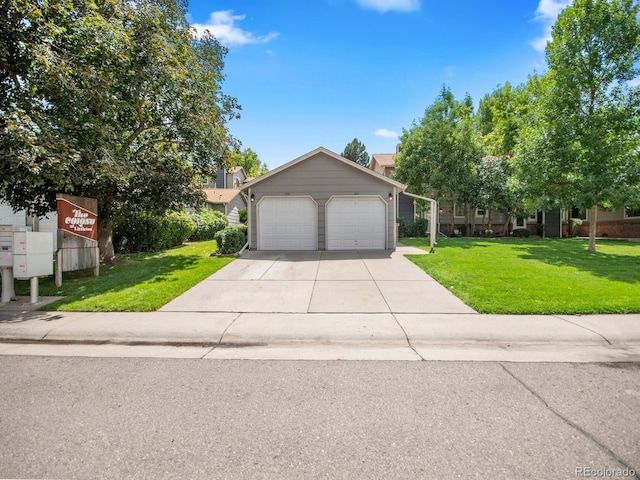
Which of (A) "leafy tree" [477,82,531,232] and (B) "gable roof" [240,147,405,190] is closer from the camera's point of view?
(B) "gable roof" [240,147,405,190]

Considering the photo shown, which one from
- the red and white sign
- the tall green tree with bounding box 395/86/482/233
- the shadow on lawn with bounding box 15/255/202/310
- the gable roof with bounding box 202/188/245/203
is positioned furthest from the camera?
the gable roof with bounding box 202/188/245/203

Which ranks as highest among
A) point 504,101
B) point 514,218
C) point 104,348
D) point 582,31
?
point 504,101

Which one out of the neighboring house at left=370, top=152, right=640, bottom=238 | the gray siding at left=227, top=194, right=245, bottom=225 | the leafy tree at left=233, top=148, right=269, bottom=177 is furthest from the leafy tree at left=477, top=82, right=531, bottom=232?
the leafy tree at left=233, top=148, right=269, bottom=177

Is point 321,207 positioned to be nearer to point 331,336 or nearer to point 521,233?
point 331,336

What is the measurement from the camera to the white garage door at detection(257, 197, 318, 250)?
14297 millimetres

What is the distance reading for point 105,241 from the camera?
1148cm

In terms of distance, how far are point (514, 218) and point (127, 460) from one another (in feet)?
88.2

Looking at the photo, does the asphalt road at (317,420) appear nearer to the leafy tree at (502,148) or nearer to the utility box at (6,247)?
the utility box at (6,247)

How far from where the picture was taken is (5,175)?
688 centimetres

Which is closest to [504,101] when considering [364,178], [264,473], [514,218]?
[514,218]

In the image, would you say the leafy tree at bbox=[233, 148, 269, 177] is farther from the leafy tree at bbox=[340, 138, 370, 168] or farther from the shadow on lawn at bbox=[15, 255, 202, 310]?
the shadow on lawn at bbox=[15, 255, 202, 310]

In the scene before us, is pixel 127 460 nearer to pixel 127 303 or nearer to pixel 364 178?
pixel 127 303

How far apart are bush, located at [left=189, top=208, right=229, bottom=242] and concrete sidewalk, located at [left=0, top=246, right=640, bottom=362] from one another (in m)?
13.4

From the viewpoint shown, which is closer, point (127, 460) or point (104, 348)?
point (127, 460)
